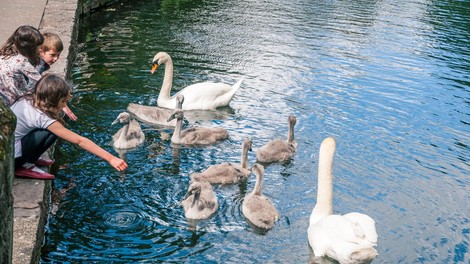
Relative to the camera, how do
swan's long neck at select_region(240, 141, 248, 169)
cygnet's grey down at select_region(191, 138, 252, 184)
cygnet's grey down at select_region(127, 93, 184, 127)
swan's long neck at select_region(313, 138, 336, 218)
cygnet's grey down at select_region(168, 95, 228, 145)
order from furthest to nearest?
cygnet's grey down at select_region(127, 93, 184, 127) → cygnet's grey down at select_region(168, 95, 228, 145) → swan's long neck at select_region(240, 141, 248, 169) → cygnet's grey down at select_region(191, 138, 252, 184) → swan's long neck at select_region(313, 138, 336, 218)

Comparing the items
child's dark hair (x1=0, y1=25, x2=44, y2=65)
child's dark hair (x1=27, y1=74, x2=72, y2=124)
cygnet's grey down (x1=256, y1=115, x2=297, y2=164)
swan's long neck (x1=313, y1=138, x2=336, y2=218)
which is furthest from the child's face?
swan's long neck (x1=313, y1=138, x2=336, y2=218)

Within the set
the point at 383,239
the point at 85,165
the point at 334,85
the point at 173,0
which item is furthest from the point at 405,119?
the point at 173,0

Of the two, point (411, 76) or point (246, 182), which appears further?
point (411, 76)

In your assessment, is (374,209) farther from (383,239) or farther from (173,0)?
(173,0)

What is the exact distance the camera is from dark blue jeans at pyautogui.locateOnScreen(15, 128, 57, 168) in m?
6.99

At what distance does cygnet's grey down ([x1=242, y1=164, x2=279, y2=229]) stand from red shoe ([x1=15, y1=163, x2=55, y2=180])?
221 centimetres

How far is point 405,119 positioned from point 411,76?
3.27 metres

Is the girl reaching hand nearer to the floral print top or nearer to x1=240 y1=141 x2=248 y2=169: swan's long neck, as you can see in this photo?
the floral print top

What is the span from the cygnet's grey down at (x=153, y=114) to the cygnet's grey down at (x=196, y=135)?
789mm

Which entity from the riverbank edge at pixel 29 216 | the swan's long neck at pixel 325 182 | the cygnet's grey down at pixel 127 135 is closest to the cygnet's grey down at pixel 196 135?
the cygnet's grey down at pixel 127 135

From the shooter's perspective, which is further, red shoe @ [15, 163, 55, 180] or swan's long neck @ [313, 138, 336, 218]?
swan's long neck @ [313, 138, 336, 218]

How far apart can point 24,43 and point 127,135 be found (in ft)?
7.06

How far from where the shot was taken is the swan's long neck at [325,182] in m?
7.41

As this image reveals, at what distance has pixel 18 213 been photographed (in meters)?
6.24
